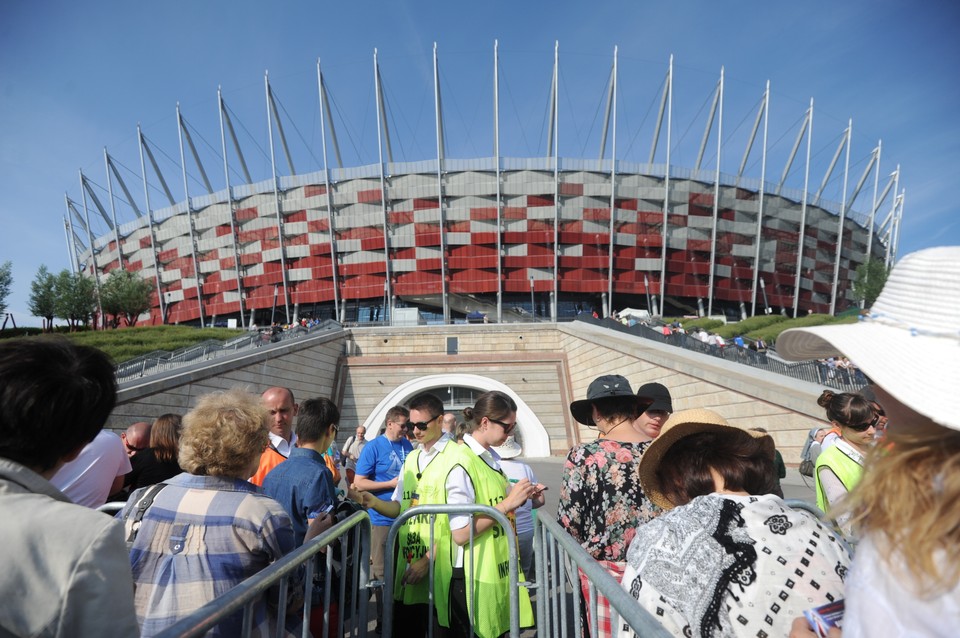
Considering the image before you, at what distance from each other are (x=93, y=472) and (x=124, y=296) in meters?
44.0

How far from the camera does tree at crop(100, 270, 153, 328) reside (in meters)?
38.8

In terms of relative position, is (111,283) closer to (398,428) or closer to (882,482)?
(398,428)

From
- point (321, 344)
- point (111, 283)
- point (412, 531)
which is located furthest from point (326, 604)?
point (111, 283)

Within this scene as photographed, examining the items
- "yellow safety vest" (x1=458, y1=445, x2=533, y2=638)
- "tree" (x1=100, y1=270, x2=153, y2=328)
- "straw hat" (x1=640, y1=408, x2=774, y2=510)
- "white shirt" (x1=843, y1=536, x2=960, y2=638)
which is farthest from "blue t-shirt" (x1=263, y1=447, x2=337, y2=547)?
"tree" (x1=100, y1=270, x2=153, y2=328)

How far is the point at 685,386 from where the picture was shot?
13.6 metres

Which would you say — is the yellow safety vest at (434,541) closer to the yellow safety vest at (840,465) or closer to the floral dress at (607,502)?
the floral dress at (607,502)

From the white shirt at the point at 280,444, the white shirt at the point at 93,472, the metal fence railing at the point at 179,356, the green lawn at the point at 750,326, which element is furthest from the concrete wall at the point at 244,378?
the green lawn at the point at 750,326

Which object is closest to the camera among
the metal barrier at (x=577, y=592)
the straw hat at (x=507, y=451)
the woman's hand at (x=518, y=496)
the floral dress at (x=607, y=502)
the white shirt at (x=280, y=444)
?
the metal barrier at (x=577, y=592)

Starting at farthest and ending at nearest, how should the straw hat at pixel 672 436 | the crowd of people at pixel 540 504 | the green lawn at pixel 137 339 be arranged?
the green lawn at pixel 137 339 → the straw hat at pixel 672 436 → the crowd of people at pixel 540 504

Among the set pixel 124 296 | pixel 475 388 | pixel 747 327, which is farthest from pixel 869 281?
pixel 124 296

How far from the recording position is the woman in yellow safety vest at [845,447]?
9.95 ft

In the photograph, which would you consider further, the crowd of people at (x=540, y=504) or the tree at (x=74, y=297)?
the tree at (x=74, y=297)

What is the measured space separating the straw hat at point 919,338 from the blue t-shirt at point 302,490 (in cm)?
279

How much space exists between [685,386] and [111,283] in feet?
145
